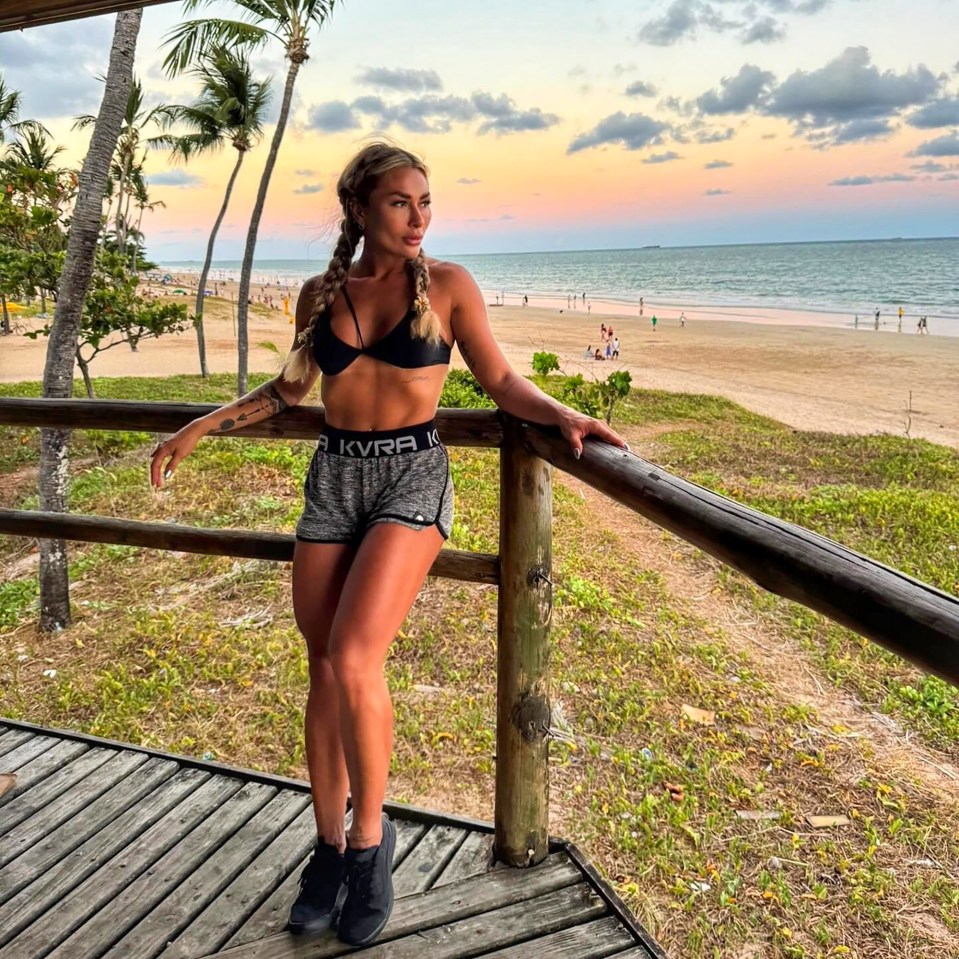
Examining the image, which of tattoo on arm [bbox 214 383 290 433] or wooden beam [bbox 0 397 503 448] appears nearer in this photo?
wooden beam [bbox 0 397 503 448]

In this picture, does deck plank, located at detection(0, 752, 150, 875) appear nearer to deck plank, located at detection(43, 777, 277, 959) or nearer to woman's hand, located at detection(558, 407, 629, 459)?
deck plank, located at detection(43, 777, 277, 959)

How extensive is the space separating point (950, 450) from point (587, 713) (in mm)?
9836

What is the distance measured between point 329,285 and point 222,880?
1.61 m

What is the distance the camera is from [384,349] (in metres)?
1.76

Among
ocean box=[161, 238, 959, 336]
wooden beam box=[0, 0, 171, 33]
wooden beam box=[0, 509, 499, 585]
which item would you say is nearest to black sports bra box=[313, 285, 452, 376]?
wooden beam box=[0, 509, 499, 585]

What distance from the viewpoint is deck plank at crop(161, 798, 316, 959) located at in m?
1.82

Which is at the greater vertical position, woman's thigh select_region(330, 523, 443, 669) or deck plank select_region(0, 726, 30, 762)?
woman's thigh select_region(330, 523, 443, 669)

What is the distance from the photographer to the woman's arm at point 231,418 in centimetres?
206

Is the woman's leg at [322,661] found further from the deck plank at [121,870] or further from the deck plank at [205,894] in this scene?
the deck plank at [121,870]

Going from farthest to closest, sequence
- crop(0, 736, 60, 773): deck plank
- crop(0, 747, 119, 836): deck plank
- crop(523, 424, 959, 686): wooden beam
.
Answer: crop(0, 736, 60, 773): deck plank < crop(0, 747, 119, 836): deck plank < crop(523, 424, 959, 686): wooden beam

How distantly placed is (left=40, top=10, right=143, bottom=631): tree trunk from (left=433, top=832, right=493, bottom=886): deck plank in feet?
12.5

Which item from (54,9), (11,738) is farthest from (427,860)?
(54,9)

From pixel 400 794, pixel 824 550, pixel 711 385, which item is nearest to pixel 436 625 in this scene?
pixel 400 794

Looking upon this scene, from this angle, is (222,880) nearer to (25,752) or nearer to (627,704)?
(25,752)
